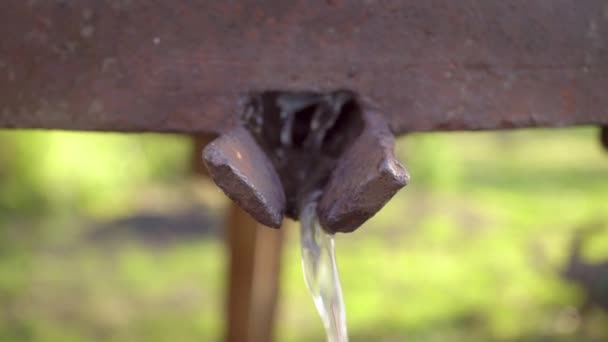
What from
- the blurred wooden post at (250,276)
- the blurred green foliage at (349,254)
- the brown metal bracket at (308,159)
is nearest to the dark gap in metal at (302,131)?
the brown metal bracket at (308,159)

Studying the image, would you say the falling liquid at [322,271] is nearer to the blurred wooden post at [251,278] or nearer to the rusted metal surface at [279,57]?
the rusted metal surface at [279,57]

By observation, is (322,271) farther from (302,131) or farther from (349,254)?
(349,254)

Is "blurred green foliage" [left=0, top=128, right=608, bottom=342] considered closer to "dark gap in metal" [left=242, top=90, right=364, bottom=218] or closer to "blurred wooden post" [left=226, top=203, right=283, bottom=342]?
"blurred wooden post" [left=226, top=203, right=283, bottom=342]

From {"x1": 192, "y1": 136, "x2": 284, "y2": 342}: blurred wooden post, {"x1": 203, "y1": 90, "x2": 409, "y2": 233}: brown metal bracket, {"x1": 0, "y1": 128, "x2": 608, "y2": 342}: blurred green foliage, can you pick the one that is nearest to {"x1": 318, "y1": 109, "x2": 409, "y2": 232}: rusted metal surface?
{"x1": 203, "y1": 90, "x2": 409, "y2": 233}: brown metal bracket

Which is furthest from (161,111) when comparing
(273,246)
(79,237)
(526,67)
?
(79,237)

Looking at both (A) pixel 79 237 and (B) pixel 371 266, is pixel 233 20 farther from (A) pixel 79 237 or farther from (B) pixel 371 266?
(A) pixel 79 237

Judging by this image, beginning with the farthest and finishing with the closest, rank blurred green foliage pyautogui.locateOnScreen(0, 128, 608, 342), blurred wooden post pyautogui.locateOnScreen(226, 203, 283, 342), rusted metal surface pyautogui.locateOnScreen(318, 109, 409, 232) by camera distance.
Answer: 1. blurred green foliage pyautogui.locateOnScreen(0, 128, 608, 342)
2. blurred wooden post pyautogui.locateOnScreen(226, 203, 283, 342)
3. rusted metal surface pyautogui.locateOnScreen(318, 109, 409, 232)
